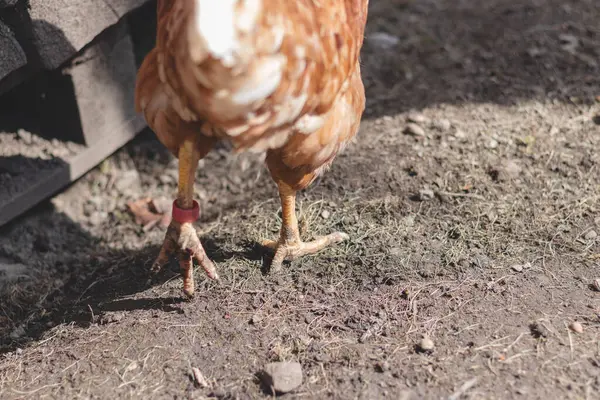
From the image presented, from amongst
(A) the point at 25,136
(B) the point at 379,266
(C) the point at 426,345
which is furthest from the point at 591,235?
(A) the point at 25,136

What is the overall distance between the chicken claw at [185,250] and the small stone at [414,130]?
5.25 ft

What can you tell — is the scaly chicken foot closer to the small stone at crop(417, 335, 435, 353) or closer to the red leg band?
the red leg band

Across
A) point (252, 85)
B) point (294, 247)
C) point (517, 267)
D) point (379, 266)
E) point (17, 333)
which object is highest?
point (252, 85)

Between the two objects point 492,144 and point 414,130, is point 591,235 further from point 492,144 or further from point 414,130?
point 414,130

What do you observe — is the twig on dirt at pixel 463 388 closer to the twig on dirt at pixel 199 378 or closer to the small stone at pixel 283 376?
the small stone at pixel 283 376

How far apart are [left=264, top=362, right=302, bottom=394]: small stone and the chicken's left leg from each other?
0.50 metres

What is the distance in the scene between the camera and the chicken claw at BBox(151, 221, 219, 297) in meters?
2.55

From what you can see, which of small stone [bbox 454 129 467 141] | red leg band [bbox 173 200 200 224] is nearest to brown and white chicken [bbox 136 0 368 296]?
red leg band [bbox 173 200 200 224]

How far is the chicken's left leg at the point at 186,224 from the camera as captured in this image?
246cm

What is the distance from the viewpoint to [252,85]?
2.06 metres

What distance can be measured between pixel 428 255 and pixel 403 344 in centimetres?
56

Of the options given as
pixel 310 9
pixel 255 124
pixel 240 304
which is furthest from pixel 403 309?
pixel 310 9

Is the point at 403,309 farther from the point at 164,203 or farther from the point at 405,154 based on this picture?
the point at 164,203

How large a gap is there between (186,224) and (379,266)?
0.87 m
